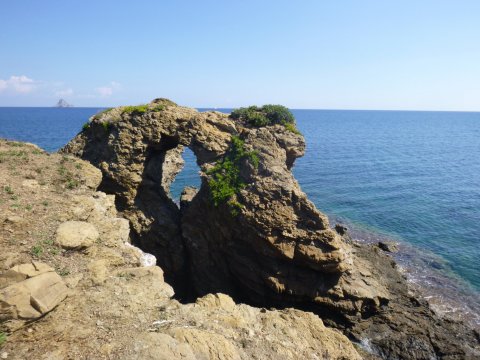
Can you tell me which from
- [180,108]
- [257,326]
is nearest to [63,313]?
[257,326]

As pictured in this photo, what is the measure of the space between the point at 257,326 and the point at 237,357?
2.41 m

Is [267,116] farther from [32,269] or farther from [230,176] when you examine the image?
[32,269]

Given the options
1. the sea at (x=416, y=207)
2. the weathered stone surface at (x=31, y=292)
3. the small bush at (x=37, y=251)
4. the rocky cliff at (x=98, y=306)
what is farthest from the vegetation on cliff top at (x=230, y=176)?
the sea at (x=416, y=207)

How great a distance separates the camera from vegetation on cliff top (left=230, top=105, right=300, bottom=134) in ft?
97.5

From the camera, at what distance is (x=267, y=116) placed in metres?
30.5

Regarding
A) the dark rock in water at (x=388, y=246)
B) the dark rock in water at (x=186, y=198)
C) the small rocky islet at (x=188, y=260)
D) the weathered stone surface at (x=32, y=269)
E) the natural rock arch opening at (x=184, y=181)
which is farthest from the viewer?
the natural rock arch opening at (x=184, y=181)

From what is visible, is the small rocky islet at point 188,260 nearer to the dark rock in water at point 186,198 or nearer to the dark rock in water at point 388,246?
the dark rock in water at point 186,198

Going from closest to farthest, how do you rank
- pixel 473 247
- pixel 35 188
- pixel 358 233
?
pixel 35 188 → pixel 473 247 → pixel 358 233

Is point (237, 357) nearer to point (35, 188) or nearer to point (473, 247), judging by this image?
point (35, 188)

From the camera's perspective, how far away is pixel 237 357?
44.1ft

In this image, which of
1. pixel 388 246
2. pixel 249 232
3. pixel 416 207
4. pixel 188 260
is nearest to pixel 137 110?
pixel 188 260

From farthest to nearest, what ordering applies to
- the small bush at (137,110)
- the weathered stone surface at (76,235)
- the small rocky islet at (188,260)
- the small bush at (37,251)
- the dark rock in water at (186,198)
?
the dark rock in water at (186,198)
the small bush at (137,110)
the weathered stone surface at (76,235)
the small bush at (37,251)
the small rocky islet at (188,260)

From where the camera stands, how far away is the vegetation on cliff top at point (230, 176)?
24.8 meters

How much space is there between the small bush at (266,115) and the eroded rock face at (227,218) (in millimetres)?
774
